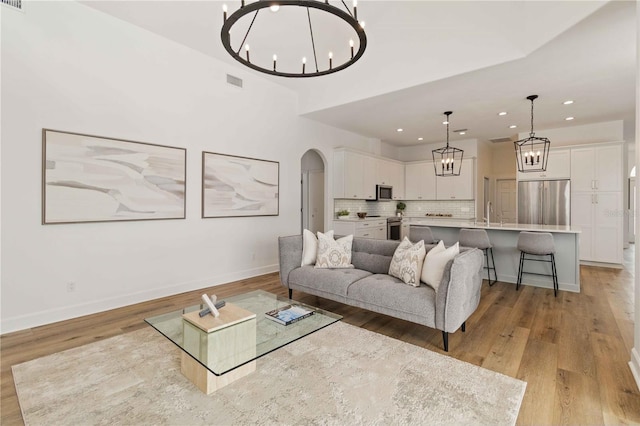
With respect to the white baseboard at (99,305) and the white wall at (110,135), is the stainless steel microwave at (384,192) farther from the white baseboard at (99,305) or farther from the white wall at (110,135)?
the white baseboard at (99,305)

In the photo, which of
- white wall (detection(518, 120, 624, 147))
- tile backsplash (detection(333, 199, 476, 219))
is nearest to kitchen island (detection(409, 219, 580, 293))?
tile backsplash (detection(333, 199, 476, 219))

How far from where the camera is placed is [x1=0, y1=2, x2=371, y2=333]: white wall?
2.98 m

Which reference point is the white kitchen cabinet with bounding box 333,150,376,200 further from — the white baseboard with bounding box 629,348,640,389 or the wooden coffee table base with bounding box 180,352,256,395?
the white baseboard with bounding box 629,348,640,389

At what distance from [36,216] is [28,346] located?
1245 millimetres

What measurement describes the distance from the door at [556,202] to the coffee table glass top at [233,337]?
6.38 m

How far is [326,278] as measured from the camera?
3.35m

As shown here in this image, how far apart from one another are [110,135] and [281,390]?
3372mm

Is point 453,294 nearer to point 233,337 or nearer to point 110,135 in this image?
point 233,337

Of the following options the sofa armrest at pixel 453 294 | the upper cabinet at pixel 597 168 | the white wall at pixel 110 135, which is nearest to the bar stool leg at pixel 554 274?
the sofa armrest at pixel 453 294

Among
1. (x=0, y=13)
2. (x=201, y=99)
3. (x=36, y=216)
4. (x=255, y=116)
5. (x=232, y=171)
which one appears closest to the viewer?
(x=0, y=13)

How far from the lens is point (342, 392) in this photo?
6.57 ft

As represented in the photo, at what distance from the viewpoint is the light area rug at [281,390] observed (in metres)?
1.78

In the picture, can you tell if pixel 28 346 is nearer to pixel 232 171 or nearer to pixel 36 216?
pixel 36 216

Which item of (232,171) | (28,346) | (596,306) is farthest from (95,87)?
(596,306)
